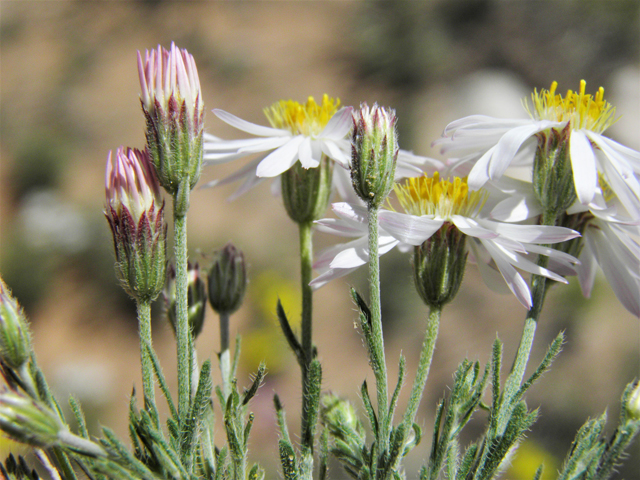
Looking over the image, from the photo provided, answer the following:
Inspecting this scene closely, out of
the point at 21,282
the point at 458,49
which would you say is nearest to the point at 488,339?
the point at 458,49

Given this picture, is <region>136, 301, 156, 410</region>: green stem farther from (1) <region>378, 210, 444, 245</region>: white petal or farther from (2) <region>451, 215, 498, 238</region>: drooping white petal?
(2) <region>451, 215, 498, 238</region>: drooping white petal

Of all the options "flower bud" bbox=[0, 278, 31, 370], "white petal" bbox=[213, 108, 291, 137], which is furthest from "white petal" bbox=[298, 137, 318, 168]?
"flower bud" bbox=[0, 278, 31, 370]

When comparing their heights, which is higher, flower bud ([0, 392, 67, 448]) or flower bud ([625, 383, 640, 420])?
flower bud ([0, 392, 67, 448])

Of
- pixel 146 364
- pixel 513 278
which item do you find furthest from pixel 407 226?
pixel 146 364

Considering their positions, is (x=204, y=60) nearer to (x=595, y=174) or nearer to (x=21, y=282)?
(x=21, y=282)

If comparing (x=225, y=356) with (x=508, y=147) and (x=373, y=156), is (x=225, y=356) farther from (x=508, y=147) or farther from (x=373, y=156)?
(x=508, y=147)
